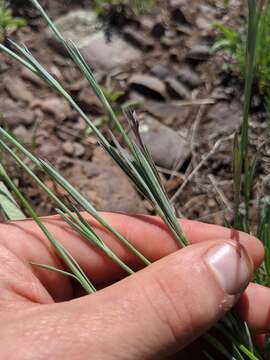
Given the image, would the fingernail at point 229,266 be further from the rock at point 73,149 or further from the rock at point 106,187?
the rock at point 73,149

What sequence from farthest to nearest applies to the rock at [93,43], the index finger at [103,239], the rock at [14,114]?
1. the rock at [93,43]
2. the rock at [14,114]
3. the index finger at [103,239]

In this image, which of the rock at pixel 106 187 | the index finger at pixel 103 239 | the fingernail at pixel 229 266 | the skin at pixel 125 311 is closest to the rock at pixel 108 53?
the rock at pixel 106 187

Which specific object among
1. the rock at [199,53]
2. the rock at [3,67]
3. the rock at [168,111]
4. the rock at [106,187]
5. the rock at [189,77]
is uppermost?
the rock at [3,67]

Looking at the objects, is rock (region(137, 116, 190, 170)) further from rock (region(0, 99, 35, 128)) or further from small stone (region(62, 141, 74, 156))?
rock (region(0, 99, 35, 128))

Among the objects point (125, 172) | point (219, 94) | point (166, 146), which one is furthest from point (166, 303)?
point (219, 94)

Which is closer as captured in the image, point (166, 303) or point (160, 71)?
point (166, 303)

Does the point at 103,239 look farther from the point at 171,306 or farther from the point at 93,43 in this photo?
the point at 93,43
